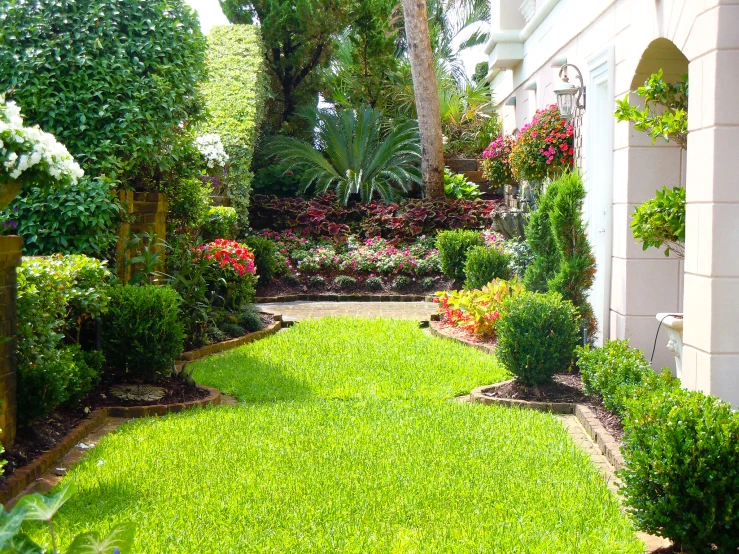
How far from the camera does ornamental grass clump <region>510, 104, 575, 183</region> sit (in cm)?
997

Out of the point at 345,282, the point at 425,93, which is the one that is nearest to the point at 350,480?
the point at 345,282

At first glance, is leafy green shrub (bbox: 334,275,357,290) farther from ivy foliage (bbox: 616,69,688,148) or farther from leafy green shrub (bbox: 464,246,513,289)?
ivy foliage (bbox: 616,69,688,148)

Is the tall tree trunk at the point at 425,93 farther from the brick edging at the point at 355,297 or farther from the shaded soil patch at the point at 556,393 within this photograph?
the shaded soil patch at the point at 556,393

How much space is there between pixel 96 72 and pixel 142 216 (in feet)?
5.04

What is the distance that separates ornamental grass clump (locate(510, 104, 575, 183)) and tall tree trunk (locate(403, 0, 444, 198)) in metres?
5.43

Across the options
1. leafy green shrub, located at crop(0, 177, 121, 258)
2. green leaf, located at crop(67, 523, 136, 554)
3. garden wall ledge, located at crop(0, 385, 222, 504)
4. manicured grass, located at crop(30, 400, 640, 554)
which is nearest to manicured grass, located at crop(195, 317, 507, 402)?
garden wall ledge, located at crop(0, 385, 222, 504)

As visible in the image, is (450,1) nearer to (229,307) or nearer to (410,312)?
(410,312)

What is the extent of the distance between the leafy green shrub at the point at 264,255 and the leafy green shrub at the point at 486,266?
142 inches

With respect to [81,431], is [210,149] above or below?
above

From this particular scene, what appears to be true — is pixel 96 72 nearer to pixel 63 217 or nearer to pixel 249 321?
pixel 63 217

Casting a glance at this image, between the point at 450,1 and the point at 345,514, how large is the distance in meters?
29.8

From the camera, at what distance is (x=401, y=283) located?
13578mm

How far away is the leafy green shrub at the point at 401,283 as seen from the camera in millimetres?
13570

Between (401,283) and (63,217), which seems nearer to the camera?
(63,217)
